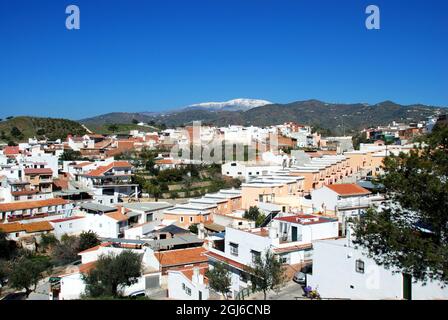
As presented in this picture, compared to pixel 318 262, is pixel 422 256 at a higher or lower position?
higher

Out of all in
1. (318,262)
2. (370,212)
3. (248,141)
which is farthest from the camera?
(248,141)

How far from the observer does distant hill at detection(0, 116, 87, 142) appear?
4672cm

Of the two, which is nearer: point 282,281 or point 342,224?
point 282,281

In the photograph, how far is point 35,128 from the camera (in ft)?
167

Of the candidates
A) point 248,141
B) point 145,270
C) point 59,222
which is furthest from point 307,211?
point 248,141

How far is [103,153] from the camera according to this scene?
126 feet

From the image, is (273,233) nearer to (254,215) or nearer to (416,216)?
(416,216)

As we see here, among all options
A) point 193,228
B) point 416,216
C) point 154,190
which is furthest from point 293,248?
Answer: point 154,190

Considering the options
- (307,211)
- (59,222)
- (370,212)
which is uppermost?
(370,212)

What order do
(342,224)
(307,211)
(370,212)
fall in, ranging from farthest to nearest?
(307,211), (342,224), (370,212)

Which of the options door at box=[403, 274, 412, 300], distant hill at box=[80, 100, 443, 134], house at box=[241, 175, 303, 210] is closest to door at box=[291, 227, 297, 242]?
door at box=[403, 274, 412, 300]

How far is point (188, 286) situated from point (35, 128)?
1870 inches

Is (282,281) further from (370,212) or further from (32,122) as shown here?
(32,122)
